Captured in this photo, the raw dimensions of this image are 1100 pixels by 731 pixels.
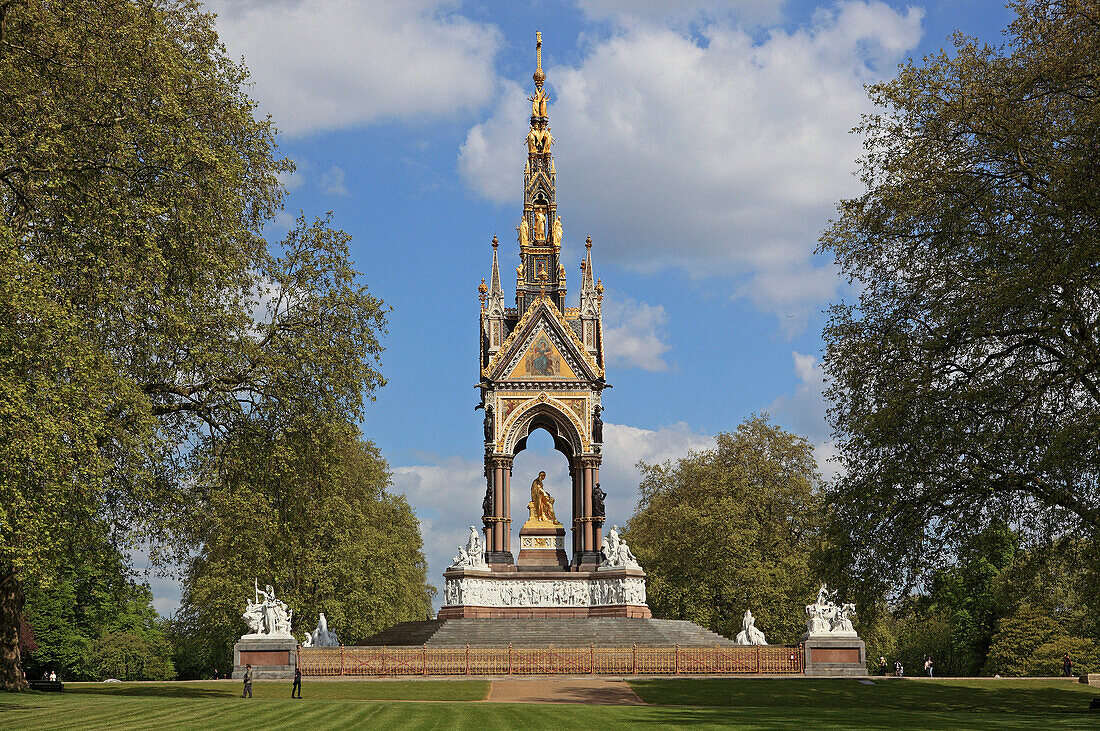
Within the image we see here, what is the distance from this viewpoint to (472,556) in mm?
44312

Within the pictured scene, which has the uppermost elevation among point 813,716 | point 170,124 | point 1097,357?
point 170,124

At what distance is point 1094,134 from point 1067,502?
8.11 m

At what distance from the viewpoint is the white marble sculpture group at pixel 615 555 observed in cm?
4428

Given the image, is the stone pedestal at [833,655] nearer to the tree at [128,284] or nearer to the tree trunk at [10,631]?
the tree at [128,284]

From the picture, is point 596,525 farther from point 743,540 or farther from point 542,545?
point 743,540

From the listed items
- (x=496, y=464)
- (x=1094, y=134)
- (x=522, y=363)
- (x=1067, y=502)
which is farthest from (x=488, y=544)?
(x=1094, y=134)

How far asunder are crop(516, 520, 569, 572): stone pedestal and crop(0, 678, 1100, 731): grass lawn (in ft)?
40.3

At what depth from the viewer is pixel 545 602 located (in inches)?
1740

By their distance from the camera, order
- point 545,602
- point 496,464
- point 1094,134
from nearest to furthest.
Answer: point 1094,134, point 545,602, point 496,464

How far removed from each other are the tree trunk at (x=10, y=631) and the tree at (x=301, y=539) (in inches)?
166

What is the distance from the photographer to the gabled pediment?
47.7m

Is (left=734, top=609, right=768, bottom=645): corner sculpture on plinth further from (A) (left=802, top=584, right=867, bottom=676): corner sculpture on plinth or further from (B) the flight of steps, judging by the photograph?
(A) (left=802, top=584, right=867, bottom=676): corner sculpture on plinth

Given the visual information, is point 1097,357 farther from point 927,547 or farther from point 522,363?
point 522,363

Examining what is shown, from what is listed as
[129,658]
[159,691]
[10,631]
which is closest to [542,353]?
[159,691]
